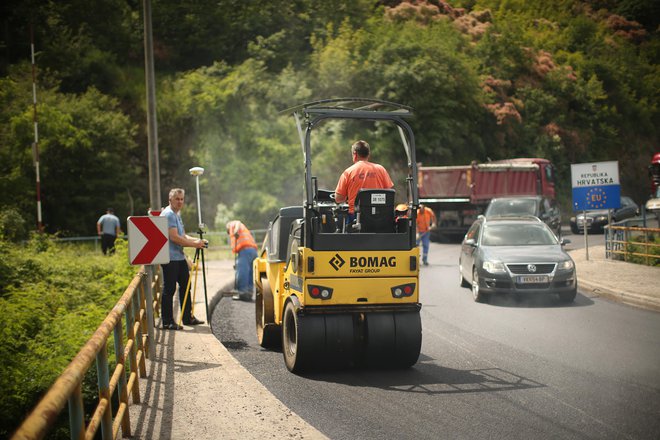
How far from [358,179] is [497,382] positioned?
2.61 metres

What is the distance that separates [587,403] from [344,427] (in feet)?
7.51

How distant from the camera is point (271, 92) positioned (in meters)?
36.8

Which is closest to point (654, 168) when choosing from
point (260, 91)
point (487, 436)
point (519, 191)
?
point (519, 191)

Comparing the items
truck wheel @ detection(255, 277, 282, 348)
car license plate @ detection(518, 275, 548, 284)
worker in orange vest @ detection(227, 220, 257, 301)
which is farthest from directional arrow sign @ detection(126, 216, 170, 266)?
car license plate @ detection(518, 275, 548, 284)

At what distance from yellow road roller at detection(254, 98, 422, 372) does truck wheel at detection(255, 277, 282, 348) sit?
41.1 inches

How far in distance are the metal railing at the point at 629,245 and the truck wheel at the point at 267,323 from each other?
12.1 metres

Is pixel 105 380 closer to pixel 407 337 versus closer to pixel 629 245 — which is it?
pixel 407 337

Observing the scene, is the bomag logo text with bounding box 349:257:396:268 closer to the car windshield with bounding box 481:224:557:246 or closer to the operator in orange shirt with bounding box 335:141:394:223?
the operator in orange shirt with bounding box 335:141:394:223

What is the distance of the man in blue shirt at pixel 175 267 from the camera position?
10.7 metres

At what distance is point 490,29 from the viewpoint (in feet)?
176

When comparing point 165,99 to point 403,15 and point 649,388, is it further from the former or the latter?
point 649,388

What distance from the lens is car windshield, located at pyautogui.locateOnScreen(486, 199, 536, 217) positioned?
23.8 metres

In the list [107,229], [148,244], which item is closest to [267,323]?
[148,244]

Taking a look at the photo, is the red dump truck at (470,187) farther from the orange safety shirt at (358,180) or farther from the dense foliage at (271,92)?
the orange safety shirt at (358,180)
